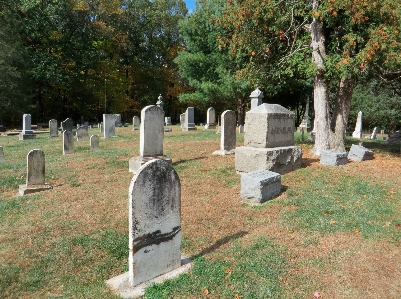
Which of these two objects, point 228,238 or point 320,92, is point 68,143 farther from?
point 320,92

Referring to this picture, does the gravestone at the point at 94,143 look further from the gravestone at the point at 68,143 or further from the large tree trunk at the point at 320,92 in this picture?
the large tree trunk at the point at 320,92

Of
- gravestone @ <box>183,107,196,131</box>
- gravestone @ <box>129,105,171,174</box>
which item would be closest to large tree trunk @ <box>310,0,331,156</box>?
gravestone @ <box>129,105,171,174</box>

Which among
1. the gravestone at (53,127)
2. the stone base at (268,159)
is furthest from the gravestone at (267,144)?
the gravestone at (53,127)

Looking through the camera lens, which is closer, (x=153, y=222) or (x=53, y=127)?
(x=153, y=222)

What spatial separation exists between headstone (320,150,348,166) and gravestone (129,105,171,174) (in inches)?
210

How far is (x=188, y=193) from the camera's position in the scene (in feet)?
23.7

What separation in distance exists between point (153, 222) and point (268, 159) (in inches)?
195

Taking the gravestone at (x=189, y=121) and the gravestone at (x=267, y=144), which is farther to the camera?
the gravestone at (x=189, y=121)

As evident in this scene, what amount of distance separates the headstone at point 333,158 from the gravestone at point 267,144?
51.7 inches

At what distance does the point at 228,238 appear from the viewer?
4902 millimetres

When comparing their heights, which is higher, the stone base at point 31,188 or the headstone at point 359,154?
the headstone at point 359,154

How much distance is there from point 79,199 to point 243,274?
447 centimetres

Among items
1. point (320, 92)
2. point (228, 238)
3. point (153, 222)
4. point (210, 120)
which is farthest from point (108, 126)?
point (153, 222)

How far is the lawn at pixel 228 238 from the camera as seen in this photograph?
371 cm
